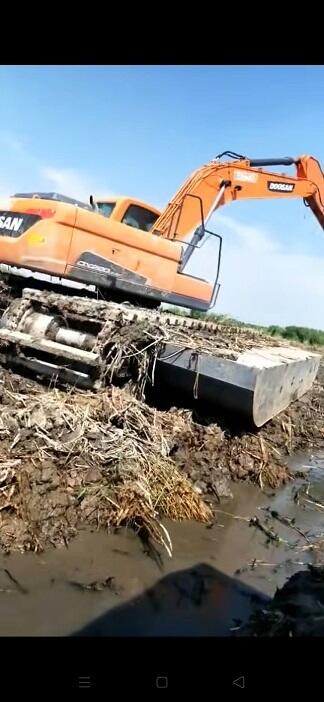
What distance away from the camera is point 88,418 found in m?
3.51

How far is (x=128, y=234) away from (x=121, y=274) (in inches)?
16.1

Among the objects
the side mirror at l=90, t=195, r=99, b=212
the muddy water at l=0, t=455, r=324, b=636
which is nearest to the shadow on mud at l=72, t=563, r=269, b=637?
the muddy water at l=0, t=455, r=324, b=636

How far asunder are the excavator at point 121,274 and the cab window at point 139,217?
1cm

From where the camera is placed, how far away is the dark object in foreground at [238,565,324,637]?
1.92m

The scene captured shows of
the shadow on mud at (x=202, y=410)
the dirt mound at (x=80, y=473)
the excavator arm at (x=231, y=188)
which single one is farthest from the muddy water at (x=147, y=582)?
the excavator arm at (x=231, y=188)

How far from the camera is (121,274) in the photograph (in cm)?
535

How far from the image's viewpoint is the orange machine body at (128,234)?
16.4 ft

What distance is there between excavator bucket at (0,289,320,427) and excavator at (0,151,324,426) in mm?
11

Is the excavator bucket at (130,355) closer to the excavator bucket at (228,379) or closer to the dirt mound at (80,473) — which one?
the excavator bucket at (228,379)

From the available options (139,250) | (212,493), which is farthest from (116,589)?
(139,250)

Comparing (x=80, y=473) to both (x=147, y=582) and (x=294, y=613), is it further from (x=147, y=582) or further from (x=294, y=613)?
(x=294, y=613)

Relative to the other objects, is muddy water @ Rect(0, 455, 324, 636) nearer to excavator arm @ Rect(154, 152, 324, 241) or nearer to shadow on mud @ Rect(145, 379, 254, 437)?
shadow on mud @ Rect(145, 379, 254, 437)

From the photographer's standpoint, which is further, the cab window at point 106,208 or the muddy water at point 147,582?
the cab window at point 106,208
